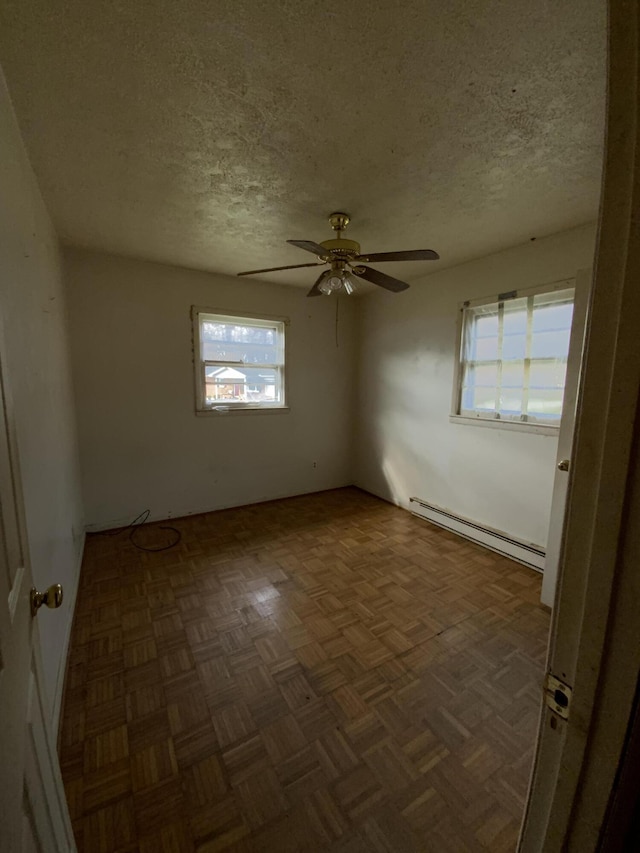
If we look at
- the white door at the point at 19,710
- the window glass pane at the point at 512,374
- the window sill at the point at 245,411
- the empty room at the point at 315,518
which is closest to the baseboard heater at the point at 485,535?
the empty room at the point at 315,518

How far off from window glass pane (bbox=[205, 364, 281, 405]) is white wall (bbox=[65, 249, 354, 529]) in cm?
18

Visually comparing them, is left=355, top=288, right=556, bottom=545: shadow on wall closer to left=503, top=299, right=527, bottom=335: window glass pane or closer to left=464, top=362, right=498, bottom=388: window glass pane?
left=464, top=362, right=498, bottom=388: window glass pane

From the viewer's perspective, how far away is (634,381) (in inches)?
16.8

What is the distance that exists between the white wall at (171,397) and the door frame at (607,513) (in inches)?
134

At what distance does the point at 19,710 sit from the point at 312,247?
198 centimetres

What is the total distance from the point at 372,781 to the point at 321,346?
144 inches

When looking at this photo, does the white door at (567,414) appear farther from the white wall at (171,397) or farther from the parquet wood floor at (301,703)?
the white wall at (171,397)

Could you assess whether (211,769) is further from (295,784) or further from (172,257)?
(172,257)

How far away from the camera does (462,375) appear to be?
3.14 meters

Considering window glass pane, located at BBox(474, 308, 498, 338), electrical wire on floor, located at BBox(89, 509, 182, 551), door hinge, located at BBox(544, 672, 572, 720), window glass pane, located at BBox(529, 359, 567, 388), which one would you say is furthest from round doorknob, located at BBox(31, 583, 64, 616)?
window glass pane, located at BBox(474, 308, 498, 338)

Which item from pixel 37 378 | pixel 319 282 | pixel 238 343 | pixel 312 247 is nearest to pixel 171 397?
pixel 238 343

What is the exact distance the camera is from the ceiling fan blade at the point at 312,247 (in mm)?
1741

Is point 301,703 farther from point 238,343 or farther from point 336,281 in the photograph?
point 238,343

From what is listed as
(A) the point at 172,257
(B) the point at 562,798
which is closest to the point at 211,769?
(B) the point at 562,798
